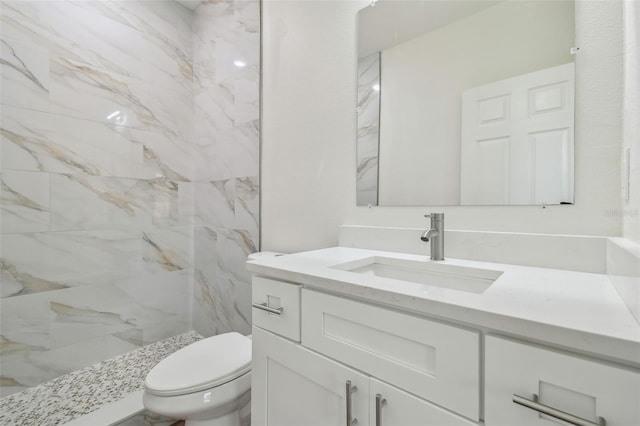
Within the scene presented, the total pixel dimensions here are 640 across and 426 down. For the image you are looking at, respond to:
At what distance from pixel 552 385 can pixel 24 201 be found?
223 cm

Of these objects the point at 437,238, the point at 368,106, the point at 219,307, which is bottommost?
the point at 219,307

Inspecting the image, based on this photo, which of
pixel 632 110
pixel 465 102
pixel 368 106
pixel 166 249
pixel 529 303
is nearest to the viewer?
pixel 529 303

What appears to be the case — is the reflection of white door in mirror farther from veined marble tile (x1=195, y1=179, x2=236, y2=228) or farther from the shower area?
veined marble tile (x1=195, y1=179, x2=236, y2=228)

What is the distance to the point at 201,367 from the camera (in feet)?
3.86

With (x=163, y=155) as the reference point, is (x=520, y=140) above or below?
below

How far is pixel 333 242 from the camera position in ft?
4.65

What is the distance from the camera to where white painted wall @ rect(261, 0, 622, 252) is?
0.81m

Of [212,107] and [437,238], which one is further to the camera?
[212,107]

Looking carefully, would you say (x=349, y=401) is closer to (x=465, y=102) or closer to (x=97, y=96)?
(x=465, y=102)

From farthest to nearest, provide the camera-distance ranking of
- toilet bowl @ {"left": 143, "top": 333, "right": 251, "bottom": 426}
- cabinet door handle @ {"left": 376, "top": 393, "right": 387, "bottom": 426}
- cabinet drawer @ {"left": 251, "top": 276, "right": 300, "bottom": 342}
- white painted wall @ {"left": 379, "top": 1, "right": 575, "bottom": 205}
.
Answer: toilet bowl @ {"left": 143, "top": 333, "right": 251, "bottom": 426}, white painted wall @ {"left": 379, "top": 1, "right": 575, "bottom": 205}, cabinet drawer @ {"left": 251, "top": 276, "right": 300, "bottom": 342}, cabinet door handle @ {"left": 376, "top": 393, "right": 387, "bottom": 426}

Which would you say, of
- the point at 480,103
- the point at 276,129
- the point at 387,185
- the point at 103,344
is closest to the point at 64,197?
the point at 103,344

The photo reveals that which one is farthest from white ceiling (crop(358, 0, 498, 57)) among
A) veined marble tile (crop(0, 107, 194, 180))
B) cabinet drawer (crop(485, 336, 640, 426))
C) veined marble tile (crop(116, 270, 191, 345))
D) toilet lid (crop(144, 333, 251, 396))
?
veined marble tile (crop(116, 270, 191, 345))

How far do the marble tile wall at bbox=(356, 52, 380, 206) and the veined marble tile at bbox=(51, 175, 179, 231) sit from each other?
59.2 inches

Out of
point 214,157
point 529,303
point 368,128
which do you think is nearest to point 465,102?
point 368,128
